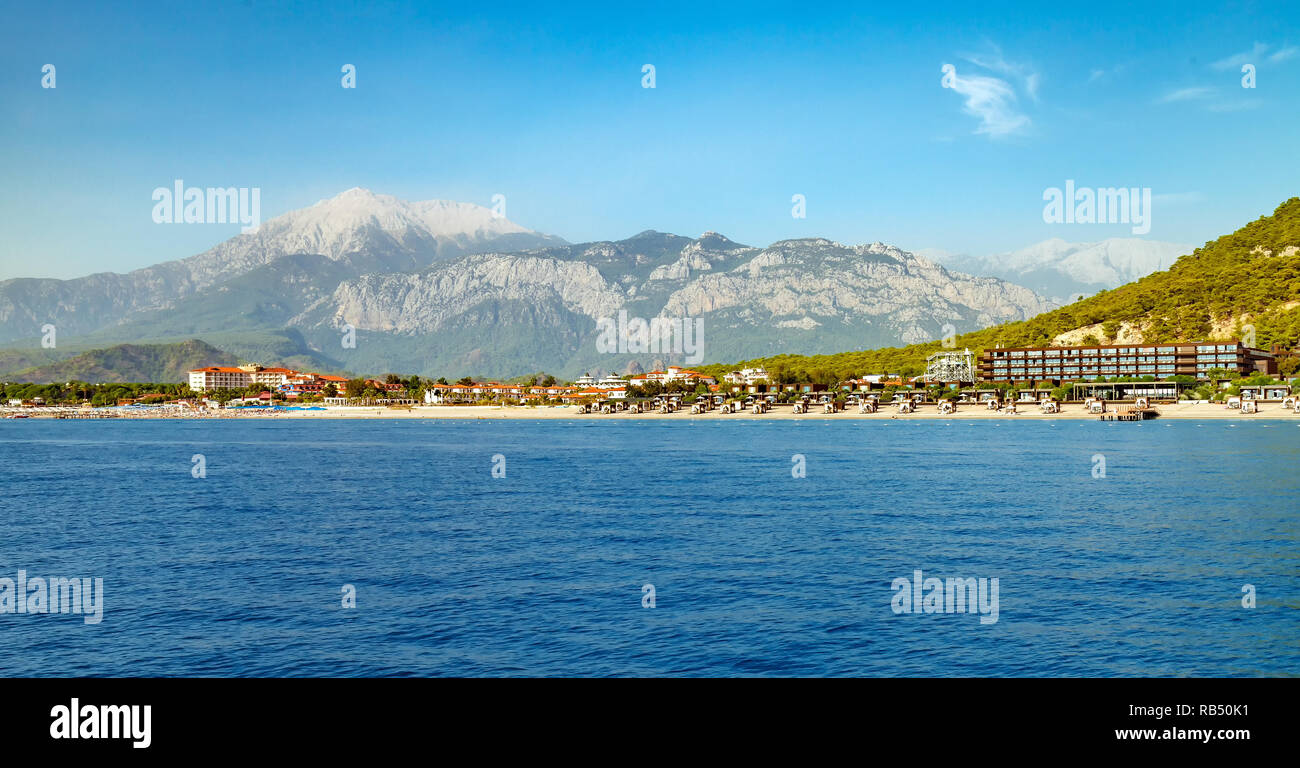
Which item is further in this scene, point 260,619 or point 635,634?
point 260,619

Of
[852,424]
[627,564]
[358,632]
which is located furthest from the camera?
[852,424]

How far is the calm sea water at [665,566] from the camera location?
24.4m

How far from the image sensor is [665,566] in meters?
36.7

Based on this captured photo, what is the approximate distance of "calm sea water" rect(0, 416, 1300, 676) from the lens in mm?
24438

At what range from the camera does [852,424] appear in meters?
166

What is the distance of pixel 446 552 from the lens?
1613 inches
